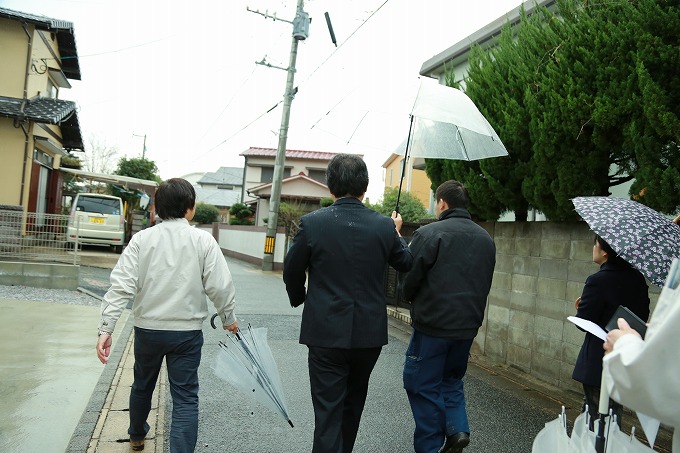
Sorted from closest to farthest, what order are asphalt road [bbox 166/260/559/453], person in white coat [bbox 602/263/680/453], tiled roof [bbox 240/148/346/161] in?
person in white coat [bbox 602/263/680/453]
asphalt road [bbox 166/260/559/453]
tiled roof [bbox 240/148/346/161]

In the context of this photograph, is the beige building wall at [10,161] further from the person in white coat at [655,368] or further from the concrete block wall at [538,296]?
the person in white coat at [655,368]

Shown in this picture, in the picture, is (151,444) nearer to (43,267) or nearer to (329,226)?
(329,226)

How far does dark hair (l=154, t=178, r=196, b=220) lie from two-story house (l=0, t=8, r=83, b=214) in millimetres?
11896

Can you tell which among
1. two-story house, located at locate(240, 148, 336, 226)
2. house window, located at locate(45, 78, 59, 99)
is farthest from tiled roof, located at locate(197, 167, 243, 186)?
house window, located at locate(45, 78, 59, 99)

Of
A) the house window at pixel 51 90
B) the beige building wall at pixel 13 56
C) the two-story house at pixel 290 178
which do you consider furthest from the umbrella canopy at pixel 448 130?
the two-story house at pixel 290 178

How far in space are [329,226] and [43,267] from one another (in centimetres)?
863

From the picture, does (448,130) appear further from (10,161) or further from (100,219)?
(10,161)

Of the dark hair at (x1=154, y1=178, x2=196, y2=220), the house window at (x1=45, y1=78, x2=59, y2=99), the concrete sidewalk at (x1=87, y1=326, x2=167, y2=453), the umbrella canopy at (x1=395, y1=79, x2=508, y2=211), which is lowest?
the concrete sidewalk at (x1=87, y1=326, x2=167, y2=453)

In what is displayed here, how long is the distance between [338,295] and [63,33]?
18538mm

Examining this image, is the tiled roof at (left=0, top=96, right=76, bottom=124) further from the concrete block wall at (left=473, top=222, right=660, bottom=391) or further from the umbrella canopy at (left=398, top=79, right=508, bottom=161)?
the umbrella canopy at (left=398, top=79, right=508, bottom=161)

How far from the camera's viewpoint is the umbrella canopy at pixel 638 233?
9.60ft

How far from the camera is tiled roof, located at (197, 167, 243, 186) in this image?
214ft

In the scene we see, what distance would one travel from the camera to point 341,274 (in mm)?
3143

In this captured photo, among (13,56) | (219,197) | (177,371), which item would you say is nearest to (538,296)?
(177,371)
